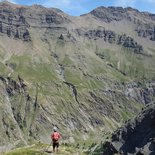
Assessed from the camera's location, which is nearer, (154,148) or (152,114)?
(154,148)

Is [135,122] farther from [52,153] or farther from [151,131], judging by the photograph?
[52,153]

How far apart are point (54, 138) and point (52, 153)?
39.7 feet

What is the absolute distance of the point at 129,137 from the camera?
615ft

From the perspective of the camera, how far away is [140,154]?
13075 cm

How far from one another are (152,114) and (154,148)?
3960 centimetres

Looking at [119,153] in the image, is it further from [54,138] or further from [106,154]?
[54,138]

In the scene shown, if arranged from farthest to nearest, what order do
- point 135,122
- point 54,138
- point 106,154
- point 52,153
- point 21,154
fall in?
point 135,122 → point 106,154 → point 21,154 → point 52,153 → point 54,138

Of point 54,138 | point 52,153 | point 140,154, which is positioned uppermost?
point 54,138

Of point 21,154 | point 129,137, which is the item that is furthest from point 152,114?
point 21,154

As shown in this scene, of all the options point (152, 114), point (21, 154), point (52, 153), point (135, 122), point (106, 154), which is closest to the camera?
point (52, 153)

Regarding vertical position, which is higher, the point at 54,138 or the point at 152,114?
the point at 54,138

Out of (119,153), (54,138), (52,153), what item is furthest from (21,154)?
(54,138)

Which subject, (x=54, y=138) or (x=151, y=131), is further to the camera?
(x=151, y=131)

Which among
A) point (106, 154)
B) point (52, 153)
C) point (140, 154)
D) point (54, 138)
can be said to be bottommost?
point (106, 154)
